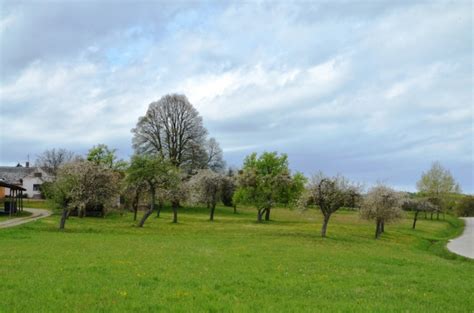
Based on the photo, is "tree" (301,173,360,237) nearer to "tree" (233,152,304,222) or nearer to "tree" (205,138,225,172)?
"tree" (233,152,304,222)

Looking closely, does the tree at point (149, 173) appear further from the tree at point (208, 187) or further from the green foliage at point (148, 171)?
the tree at point (208, 187)

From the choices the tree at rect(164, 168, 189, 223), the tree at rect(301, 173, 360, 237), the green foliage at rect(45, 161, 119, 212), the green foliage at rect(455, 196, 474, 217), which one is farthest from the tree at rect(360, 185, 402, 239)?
the green foliage at rect(455, 196, 474, 217)

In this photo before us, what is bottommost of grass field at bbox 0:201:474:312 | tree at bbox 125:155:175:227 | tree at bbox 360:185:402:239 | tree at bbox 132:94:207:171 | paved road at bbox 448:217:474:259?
paved road at bbox 448:217:474:259

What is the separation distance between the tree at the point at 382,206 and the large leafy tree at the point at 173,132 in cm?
3721

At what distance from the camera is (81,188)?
34875mm

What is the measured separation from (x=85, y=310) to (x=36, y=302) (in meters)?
1.37

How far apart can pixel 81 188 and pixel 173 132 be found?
1511 inches

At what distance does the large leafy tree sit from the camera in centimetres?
7219

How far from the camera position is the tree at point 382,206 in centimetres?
3875

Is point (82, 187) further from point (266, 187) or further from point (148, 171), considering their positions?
point (266, 187)

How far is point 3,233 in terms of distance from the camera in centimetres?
2797

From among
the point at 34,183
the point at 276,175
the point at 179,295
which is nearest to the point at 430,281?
the point at 179,295

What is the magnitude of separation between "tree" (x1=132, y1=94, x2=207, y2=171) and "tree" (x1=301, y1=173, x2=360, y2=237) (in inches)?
1500

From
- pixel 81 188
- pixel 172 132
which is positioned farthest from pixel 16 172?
pixel 81 188
